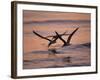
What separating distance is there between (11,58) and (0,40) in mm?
182

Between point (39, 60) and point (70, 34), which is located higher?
point (70, 34)

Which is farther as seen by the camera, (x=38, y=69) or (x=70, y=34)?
(x=70, y=34)

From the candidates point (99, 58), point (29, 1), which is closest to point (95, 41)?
point (99, 58)

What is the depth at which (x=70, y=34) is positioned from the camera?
7.76ft

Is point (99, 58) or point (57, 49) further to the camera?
point (99, 58)

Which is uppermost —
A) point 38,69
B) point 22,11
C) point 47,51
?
point 22,11

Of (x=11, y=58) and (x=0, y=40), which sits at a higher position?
(x=0, y=40)

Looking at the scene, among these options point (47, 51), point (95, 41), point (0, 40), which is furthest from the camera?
point (95, 41)

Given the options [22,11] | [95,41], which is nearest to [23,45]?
[22,11]

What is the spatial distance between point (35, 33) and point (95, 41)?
651 mm

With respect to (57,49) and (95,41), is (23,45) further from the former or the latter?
(95,41)

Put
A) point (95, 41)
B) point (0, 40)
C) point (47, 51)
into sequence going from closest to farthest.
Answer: point (0, 40)
point (47, 51)
point (95, 41)

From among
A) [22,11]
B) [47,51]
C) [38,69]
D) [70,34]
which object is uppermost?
[22,11]

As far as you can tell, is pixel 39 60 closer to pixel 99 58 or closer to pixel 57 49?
pixel 57 49
